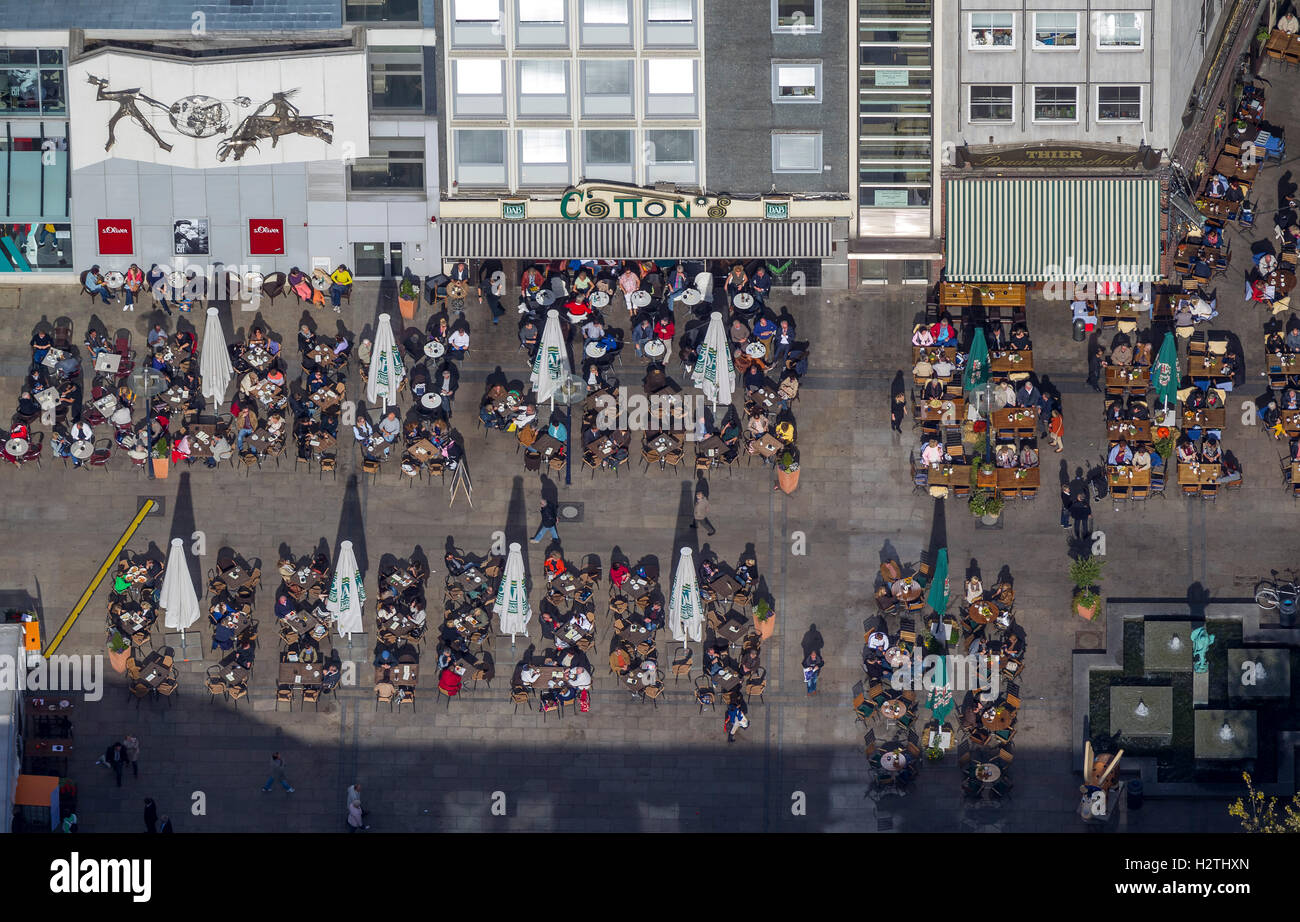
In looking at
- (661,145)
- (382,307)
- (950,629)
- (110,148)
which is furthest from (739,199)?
(110,148)

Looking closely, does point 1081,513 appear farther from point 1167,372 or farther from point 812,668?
point 812,668

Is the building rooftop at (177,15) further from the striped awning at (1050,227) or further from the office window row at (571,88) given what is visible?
the striped awning at (1050,227)

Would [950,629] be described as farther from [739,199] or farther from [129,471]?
[129,471]

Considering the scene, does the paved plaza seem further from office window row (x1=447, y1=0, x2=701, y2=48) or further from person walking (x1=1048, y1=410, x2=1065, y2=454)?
office window row (x1=447, y1=0, x2=701, y2=48)

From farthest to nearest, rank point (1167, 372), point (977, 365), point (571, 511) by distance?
point (571, 511), point (977, 365), point (1167, 372)

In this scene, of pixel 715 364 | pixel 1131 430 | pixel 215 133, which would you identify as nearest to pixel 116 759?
pixel 215 133

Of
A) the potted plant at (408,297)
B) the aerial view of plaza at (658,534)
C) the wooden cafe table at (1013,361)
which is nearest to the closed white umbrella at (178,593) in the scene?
the aerial view of plaza at (658,534)
